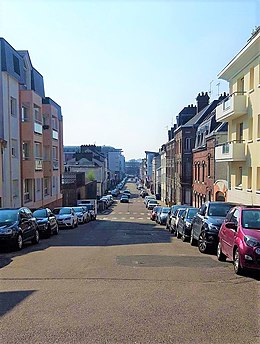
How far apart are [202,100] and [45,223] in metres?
42.2

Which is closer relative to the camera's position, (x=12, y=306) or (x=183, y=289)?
(x=12, y=306)

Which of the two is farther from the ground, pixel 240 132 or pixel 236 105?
pixel 236 105

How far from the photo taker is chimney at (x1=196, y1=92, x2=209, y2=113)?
57.4 m

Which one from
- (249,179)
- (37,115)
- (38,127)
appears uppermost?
(37,115)

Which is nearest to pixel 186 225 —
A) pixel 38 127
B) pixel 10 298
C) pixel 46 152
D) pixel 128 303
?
pixel 128 303

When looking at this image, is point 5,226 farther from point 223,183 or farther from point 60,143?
point 60,143

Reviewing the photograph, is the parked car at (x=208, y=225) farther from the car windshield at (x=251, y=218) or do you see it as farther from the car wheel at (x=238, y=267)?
the car wheel at (x=238, y=267)

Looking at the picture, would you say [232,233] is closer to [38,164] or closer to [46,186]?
[38,164]

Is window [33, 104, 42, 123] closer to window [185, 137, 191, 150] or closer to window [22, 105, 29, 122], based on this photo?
window [22, 105, 29, 122]

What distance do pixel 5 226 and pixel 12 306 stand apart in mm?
8395

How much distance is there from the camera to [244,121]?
26.8m

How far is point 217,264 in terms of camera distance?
10.7m

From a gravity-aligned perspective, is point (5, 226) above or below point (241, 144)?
below

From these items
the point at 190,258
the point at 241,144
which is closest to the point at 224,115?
the point at 241,144
